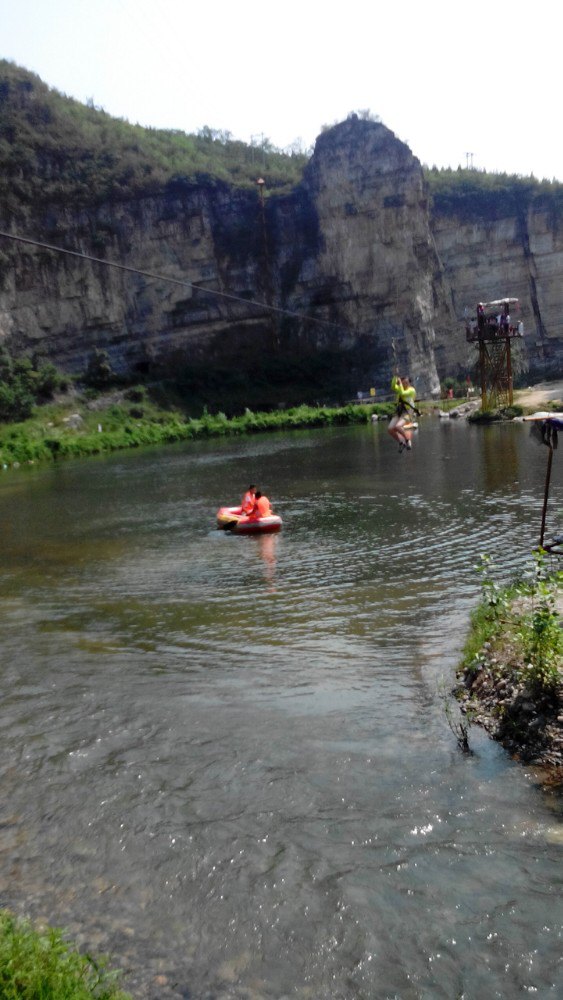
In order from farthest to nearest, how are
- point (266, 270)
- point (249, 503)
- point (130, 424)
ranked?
point (266, 270) → point (130, 424) → point (249, 503)

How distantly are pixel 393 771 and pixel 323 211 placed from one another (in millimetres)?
86335

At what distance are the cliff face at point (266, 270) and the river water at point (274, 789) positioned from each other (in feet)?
223

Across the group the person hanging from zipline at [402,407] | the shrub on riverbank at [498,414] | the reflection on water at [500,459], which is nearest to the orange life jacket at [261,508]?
the person hanging from zipline at [402,407]

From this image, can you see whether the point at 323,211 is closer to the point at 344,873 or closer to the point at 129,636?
the point at 129,636

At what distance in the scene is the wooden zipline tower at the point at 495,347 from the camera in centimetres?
5650

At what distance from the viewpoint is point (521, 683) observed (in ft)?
26.8

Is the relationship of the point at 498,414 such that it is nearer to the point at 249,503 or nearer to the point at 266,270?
the point at 249,503

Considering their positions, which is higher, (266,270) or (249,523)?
(266,270)

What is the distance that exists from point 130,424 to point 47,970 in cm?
6921

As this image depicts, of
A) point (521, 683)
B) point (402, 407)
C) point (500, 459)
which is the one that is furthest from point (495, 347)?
point (521, 683)

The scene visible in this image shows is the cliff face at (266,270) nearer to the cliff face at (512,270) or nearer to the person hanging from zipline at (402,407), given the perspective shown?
the cliff face at (512,270)

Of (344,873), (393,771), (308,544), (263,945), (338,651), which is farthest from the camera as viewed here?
(308,544)

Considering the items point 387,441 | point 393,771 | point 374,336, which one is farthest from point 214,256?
point 393,771

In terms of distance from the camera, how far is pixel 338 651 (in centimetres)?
1114
